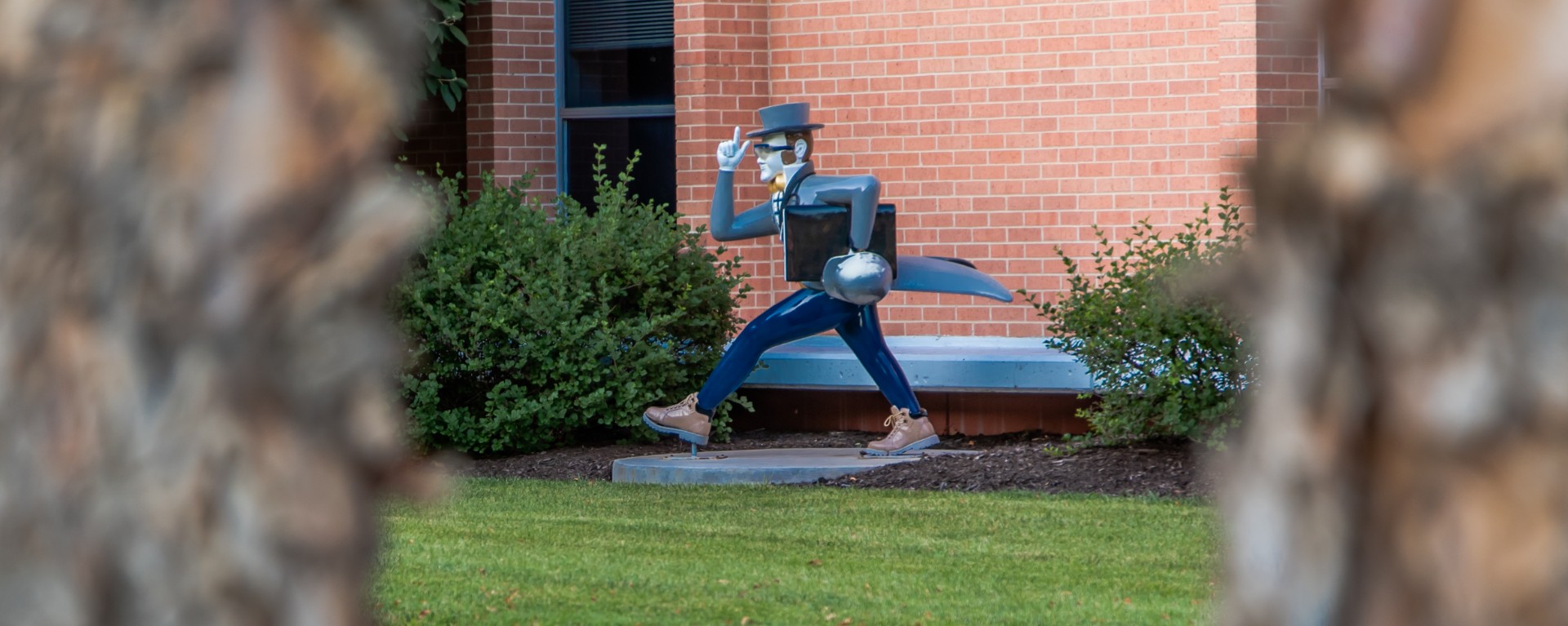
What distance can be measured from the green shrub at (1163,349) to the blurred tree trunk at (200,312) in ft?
23.3

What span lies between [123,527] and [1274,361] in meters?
0.91

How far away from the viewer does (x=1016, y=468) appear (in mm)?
9148

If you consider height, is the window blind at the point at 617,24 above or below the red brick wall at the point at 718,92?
above

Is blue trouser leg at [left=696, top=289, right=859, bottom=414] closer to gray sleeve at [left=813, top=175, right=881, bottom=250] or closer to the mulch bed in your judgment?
gray sleeve at [left=813, top=175, right=881, bottom=250]

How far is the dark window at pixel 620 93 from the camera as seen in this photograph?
43.6 feet

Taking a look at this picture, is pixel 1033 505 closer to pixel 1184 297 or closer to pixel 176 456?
pixel 1184 297

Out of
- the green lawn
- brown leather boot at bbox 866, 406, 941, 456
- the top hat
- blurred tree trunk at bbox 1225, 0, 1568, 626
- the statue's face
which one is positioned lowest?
the green lawn

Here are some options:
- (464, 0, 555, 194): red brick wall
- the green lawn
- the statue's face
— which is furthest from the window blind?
the green lawn

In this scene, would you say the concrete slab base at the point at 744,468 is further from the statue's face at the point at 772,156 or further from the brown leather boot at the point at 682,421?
the statue's face at the point at 772,156

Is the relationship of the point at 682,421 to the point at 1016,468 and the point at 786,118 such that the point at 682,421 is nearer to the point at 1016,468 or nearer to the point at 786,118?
the point at 786,118

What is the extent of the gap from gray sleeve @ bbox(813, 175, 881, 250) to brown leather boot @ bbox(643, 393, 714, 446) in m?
1.32

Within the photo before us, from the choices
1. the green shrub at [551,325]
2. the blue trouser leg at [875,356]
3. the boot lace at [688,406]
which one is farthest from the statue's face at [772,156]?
the boot lace at [688,406]

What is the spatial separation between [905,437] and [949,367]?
1.06 metres

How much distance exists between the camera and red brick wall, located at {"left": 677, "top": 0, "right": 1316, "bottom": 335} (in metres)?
11.4
